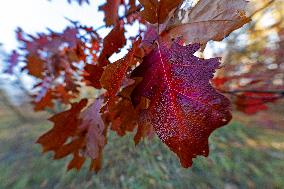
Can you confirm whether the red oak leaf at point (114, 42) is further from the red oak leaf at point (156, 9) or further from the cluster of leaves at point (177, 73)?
the red oak leaf at point (156, 9)

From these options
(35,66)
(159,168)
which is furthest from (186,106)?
(159,168)

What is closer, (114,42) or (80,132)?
(114,42)

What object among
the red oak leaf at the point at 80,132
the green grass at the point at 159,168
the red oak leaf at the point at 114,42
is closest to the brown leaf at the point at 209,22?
the red oak leaf at the point at 114,42

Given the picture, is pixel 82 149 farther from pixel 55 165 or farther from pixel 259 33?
pixel 259 33

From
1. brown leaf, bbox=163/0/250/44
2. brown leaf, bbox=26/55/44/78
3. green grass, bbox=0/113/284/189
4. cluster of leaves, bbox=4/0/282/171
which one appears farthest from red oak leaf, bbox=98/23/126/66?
green grass, bbox=0/113/284/189

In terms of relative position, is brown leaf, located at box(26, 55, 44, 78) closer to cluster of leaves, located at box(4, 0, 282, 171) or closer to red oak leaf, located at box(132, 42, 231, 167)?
cluster of leaves, located at box(4, 0, 282, 171)

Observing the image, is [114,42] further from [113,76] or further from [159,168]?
[159,168]
